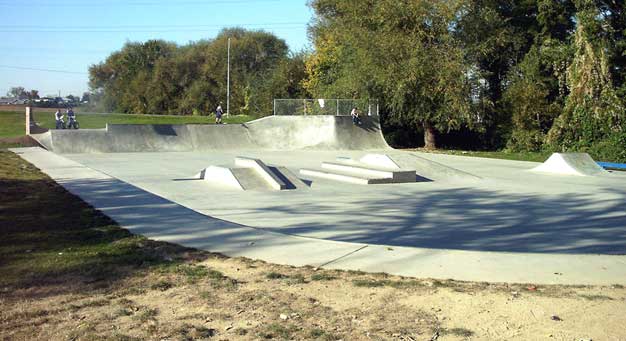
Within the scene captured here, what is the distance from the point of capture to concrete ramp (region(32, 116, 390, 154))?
27484 millimetres

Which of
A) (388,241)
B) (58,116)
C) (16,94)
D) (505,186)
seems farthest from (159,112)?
(16,94)

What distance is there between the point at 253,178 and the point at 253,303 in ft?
31.0

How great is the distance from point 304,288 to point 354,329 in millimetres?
1167

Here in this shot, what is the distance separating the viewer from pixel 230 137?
3122 centimetres

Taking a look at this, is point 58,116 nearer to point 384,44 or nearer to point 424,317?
point 384,44

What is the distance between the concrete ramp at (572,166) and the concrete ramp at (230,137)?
13.8m

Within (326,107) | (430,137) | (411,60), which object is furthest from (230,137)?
(430,137)

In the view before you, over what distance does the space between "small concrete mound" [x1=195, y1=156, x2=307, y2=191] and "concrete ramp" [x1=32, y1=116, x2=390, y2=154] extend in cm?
1373

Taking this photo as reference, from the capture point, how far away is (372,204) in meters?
12.1

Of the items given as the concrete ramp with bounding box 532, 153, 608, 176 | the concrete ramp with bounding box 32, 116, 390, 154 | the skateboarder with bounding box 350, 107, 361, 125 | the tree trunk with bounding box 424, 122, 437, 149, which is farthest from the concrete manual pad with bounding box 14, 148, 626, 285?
the skateboarder with bounding box 350, 107, 361, 125

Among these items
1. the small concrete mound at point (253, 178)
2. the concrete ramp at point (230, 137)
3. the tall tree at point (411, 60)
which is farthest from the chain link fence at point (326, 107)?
the small concrete mound at point (253, 178)

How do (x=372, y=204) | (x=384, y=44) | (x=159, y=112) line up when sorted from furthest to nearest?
(x=159, y=112), (x=384, y=44), (x=372, y=204)

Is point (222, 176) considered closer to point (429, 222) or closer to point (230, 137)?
point (429, 222)

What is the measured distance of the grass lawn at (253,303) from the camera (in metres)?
4.73
